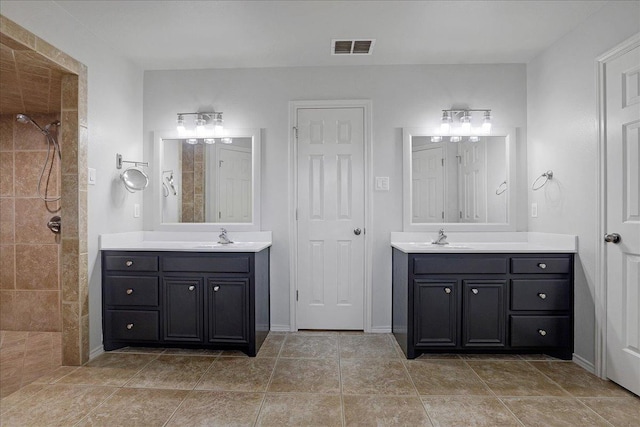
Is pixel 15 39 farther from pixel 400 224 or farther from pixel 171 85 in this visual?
pixel 400 224

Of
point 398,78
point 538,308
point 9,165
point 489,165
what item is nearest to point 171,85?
point 9,165

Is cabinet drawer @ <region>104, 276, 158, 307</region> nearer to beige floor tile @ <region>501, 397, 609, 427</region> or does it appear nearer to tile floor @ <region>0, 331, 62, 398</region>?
tile floor @ <region>0, 331, 62, 398</region>

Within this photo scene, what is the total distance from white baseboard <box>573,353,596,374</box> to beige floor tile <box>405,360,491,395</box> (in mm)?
775

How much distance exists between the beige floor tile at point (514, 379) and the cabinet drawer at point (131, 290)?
2346mm

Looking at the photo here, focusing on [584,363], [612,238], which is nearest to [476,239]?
[612,238]

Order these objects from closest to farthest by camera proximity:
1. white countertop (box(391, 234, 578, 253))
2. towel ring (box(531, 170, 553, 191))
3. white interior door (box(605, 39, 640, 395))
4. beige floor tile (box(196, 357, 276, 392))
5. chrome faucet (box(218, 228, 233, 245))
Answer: white interior door (box(605, 39, 640, 395)) < beige floor tile (box(196, 357, 276, 392)) < towel ring (box(531, 170, 553, 191)) < white countertop (box(391, 234, 578, 253)) < chrome faucet (box(218, 228, 233, 245))

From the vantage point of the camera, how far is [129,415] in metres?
1.78

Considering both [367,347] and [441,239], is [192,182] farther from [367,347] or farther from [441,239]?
[441,239]

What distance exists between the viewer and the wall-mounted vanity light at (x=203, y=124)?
302 cm

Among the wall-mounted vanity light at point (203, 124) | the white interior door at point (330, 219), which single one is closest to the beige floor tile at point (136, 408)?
the white interior door at point (330, 219)

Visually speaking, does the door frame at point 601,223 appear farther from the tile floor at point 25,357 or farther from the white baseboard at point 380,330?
the tile floor at point 25,357

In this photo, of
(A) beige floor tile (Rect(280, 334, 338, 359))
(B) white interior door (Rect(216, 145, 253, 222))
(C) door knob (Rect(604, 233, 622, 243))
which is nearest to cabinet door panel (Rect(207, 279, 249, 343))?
(A) beige floor tile (Rect(280, 334, 338, 359))

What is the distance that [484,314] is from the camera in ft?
7.96

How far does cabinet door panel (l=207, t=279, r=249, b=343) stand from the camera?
2475 mm
